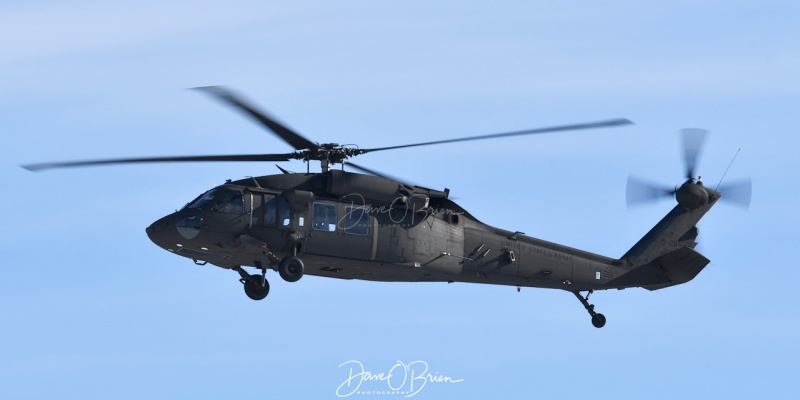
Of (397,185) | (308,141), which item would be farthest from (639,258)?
(308,141)

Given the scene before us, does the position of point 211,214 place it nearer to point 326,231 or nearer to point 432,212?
point 326,231

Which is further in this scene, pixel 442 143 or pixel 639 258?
pixel 639 258

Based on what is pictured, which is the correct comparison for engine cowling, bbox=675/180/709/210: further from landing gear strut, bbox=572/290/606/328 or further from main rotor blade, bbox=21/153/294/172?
main rotor blade, bbox=21/153/294/172

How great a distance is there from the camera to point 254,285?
37156 mm

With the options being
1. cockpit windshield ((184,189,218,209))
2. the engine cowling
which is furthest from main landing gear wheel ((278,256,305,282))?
the engine cowling

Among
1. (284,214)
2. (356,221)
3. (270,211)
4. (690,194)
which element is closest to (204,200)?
(270,211)

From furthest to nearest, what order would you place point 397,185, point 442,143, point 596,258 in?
point 596,258 < point 397,185 < point 442,143

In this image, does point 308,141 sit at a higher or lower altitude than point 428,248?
higher

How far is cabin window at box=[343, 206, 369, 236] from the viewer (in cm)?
3619

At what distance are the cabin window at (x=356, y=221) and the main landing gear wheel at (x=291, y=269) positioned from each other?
178 centimetres

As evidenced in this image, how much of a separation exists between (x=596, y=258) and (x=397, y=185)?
24.1 feet

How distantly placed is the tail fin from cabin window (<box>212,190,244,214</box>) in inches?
488

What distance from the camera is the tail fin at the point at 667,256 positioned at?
40125mm

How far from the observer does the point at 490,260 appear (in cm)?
3803
